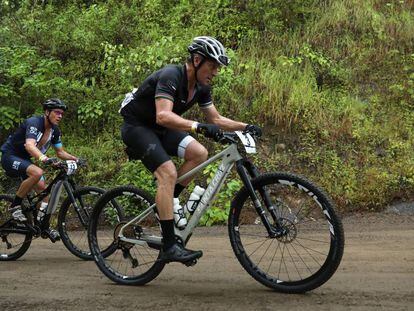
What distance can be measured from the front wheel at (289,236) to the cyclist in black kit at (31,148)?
10.6 ft

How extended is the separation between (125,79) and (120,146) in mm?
1549

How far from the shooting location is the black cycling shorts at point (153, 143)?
185 inches

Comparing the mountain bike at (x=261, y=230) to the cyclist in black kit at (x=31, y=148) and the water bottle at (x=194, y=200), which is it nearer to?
the water bottle at (x=194, y=200)

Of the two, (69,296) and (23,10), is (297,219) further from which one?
(23,10)

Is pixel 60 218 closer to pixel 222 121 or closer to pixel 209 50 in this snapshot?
pixel 222 121

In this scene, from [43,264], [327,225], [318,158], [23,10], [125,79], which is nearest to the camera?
[327,225]

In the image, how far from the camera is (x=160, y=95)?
14.8 ft

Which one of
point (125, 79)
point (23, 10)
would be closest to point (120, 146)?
point (125, 79)

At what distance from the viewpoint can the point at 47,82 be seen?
11664 mm

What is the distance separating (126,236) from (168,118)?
1456 mm

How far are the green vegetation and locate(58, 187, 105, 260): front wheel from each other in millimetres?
2943

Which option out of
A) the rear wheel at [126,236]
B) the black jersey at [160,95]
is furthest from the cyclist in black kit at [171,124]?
the rear wheel at [126,236]

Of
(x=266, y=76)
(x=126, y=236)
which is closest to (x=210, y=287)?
(x=126, y=236)

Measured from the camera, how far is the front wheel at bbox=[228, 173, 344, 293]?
414cm
